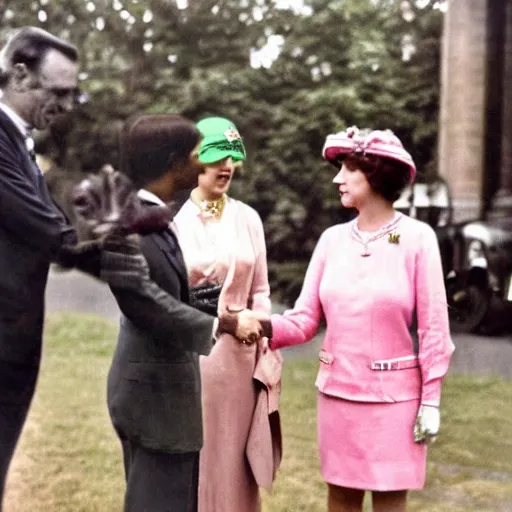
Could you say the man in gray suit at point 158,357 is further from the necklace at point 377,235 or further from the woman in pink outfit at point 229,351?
the necklace at point 377,235

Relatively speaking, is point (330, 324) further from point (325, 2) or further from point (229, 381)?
point (325, 2)

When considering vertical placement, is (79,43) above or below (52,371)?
above

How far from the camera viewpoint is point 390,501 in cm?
227

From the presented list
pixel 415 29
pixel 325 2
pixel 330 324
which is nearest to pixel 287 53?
pixel 325 2

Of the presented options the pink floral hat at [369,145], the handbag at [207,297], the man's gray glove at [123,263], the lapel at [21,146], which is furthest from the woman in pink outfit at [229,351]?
the lapel at [21,146]

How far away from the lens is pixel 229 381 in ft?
7.99

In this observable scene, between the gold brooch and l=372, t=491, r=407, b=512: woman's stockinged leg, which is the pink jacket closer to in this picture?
the gold brooch

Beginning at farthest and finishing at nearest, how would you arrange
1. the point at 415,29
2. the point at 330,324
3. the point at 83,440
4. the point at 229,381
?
1. the point at 83,440
2. the point at 415,29
3. the point at 229,381
4. the point at 330,324

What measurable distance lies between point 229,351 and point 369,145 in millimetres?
813

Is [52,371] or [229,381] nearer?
[229,381]

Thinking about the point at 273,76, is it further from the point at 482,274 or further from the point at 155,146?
the point at 482,274

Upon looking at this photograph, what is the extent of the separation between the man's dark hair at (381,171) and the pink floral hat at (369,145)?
0.02 metres

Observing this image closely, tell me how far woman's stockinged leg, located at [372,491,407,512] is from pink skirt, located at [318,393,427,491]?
52mm

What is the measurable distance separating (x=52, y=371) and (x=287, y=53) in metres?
1.50
